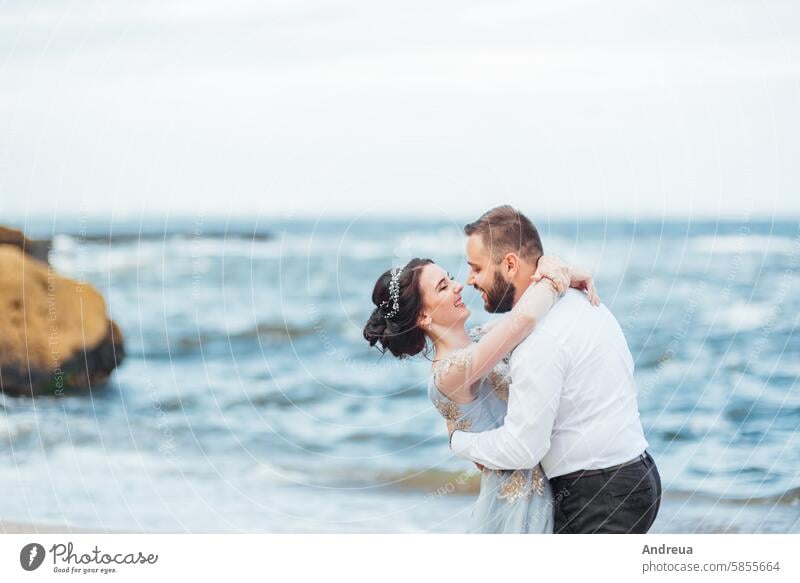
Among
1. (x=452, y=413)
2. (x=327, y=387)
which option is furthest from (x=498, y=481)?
(x=327, y=387)

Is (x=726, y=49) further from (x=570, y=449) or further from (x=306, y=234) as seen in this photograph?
(x=306, y=234)

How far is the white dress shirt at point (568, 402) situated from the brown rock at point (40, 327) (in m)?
1.93

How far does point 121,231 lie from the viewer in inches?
213

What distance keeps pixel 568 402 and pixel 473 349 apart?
9.3 inches

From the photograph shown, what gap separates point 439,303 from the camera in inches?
92.9

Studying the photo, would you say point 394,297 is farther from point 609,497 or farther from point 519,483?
point 609,497

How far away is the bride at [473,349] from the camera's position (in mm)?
2250

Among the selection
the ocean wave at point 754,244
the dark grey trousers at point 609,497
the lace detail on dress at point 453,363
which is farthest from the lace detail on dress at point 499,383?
Result: the ocean wave at point 754,244

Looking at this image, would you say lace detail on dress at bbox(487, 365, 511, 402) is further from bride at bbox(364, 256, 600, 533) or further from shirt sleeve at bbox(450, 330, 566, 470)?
shirt sleeve at bbox(450, 330, 566, 470)

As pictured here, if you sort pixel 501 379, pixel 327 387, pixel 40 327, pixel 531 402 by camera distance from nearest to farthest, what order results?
pixel 531 402 < pixel 501 379 < pixel 40 327 < pixel 327 387

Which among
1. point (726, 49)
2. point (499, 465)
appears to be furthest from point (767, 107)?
point (499, 465)

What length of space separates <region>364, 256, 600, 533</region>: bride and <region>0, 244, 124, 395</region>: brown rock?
66.7 inches

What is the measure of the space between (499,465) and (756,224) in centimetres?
313
